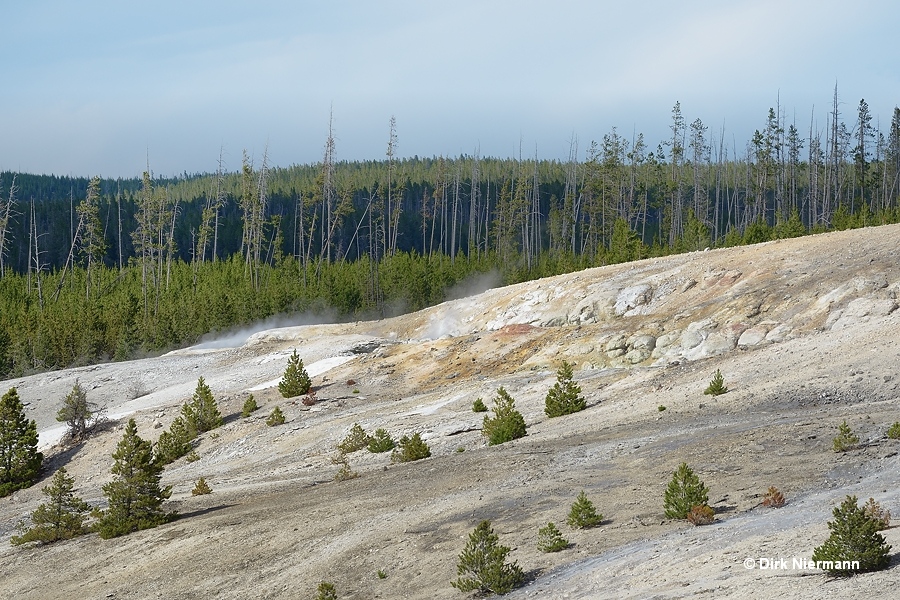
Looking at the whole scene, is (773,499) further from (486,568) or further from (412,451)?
(412,451)

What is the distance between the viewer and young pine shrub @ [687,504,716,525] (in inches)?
529

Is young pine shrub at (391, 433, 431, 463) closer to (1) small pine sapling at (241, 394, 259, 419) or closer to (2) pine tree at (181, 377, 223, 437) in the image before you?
(1) small pine sapling at (241, 394, 259, 419)

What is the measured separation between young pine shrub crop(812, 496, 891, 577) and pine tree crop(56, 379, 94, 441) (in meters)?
33.1

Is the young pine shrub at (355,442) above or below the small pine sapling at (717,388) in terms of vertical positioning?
below

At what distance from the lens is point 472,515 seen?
16078mm

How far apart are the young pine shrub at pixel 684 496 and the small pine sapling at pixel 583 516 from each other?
1162mm

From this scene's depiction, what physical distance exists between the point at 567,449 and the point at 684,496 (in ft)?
21.2

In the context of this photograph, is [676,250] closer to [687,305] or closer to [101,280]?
[687,305]

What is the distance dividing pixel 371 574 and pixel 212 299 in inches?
2388

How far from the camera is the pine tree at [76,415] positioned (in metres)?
36.3

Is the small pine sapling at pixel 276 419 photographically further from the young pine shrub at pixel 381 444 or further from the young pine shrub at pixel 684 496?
the young pine shrub at pixel 684 496

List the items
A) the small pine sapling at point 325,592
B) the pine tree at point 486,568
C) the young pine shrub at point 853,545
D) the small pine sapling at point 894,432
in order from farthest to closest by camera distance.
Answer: the small pine sapling at point 894,432 → the small pine sapling at point 325,592 → the pine tree at point 486,568 → the young pine shrub at point 853,545

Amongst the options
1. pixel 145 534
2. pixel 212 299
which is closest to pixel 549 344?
pixel 145 534

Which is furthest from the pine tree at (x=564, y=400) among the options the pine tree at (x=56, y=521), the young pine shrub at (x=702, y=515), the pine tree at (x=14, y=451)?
the pine tree at (x=14, y=451)
